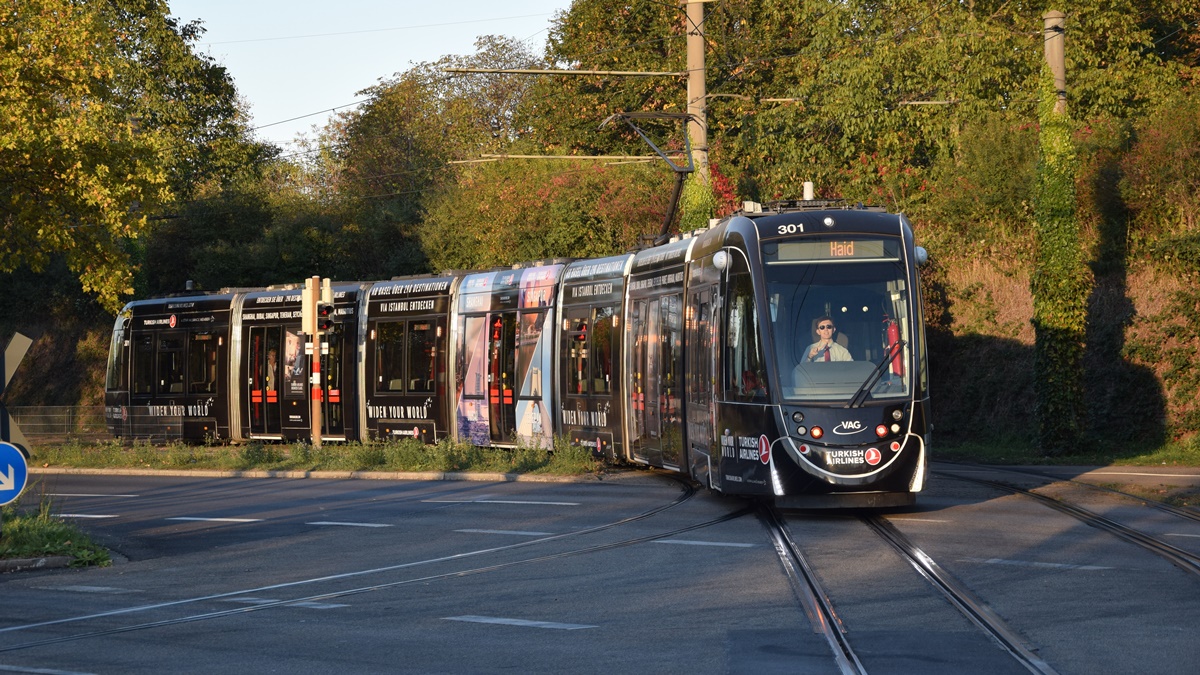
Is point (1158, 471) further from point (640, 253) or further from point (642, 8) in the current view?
point (642, 8)

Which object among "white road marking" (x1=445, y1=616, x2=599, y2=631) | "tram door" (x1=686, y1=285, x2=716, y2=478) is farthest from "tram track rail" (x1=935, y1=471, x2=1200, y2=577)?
"white road marking" (x1=445, y1=616, x2=599, y2=631)

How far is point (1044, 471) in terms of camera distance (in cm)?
2178

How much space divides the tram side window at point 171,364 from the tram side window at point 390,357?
6441mm

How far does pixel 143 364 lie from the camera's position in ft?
114

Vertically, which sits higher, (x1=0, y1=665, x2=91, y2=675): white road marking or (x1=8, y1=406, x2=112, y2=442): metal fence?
(x1=8, y1=406, x2=112, y2=442): metal fence

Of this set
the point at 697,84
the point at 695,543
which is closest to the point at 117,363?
the point at 697,84

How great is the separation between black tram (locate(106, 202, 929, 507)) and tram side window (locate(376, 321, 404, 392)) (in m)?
0.04

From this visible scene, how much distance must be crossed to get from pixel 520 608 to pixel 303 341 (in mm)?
21959

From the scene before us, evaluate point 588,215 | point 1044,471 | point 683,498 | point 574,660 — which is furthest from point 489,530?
point 588,215

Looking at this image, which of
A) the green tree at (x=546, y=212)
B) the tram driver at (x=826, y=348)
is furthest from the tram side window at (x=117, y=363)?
the tram driver at (x=826, y=348)

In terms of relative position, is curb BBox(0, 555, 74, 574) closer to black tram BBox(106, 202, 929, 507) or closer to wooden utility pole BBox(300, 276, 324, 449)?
black tram BBox(106, 202, 929, 507)

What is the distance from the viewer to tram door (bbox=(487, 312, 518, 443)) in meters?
26.2

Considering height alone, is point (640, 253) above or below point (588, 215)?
below

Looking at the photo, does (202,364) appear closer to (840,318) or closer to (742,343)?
(742,343)
